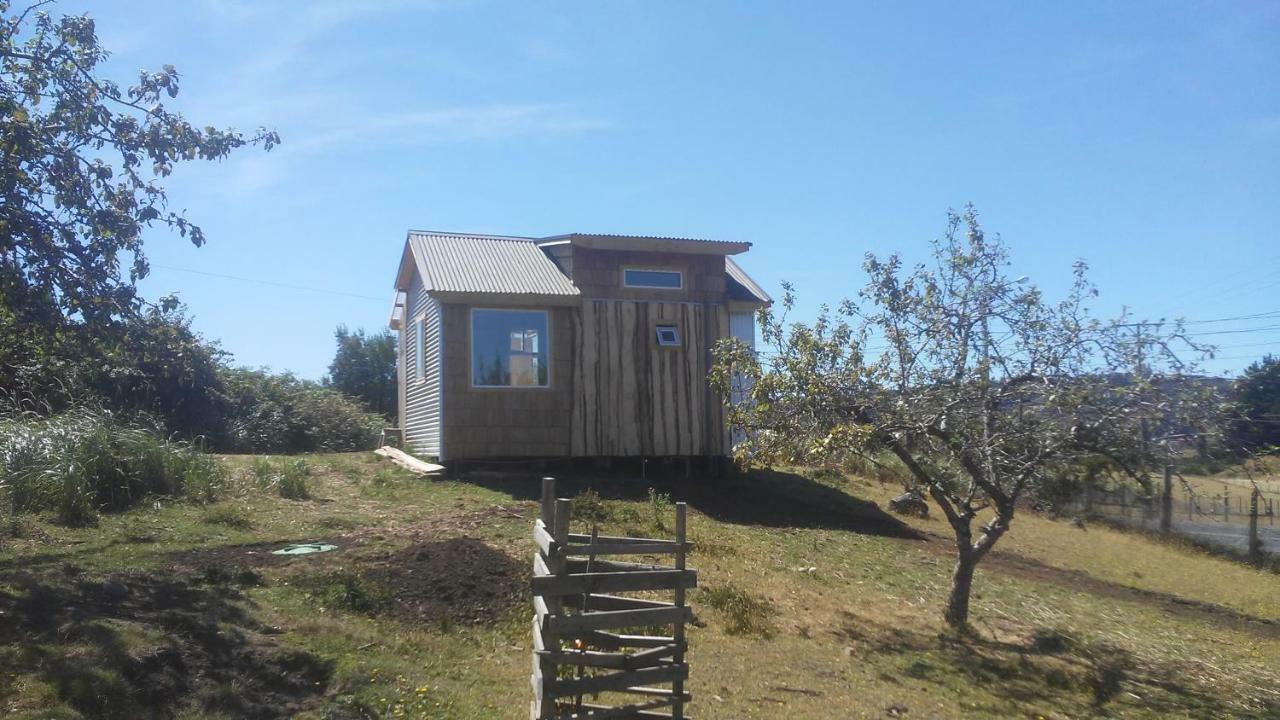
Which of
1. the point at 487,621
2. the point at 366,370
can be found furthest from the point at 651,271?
the point at 366,370

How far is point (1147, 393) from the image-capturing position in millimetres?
8898

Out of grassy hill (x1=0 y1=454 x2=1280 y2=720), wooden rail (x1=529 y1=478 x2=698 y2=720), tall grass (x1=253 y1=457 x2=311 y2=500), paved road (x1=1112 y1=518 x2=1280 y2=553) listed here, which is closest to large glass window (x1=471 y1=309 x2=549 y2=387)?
grassy hill (x1=0 y1=454 x2=1280 y2=720)

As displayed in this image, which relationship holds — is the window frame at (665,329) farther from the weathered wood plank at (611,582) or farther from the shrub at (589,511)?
the weathered wood plank at (611,582)

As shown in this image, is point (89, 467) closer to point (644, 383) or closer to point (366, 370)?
point (644, 383)

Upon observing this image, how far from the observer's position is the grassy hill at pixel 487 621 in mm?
6875

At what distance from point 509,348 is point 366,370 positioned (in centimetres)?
2295

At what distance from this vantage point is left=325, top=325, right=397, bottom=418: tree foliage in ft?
125

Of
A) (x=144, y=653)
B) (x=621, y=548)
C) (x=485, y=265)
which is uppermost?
(x=485, y=265)

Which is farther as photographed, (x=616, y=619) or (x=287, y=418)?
(x=287, y=418)

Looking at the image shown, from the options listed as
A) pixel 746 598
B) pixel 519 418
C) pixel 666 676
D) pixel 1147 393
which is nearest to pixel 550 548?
pixel 666 676

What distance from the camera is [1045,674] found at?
29.8 ft

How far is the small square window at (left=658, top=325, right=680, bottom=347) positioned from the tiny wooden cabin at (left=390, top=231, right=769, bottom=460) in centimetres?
2

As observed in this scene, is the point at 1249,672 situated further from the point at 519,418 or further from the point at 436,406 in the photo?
the point at 436,406

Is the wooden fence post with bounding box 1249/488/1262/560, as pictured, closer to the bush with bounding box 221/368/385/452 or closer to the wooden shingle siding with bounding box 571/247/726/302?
the wooden shingle siding with bounding box 571/247/726/302
